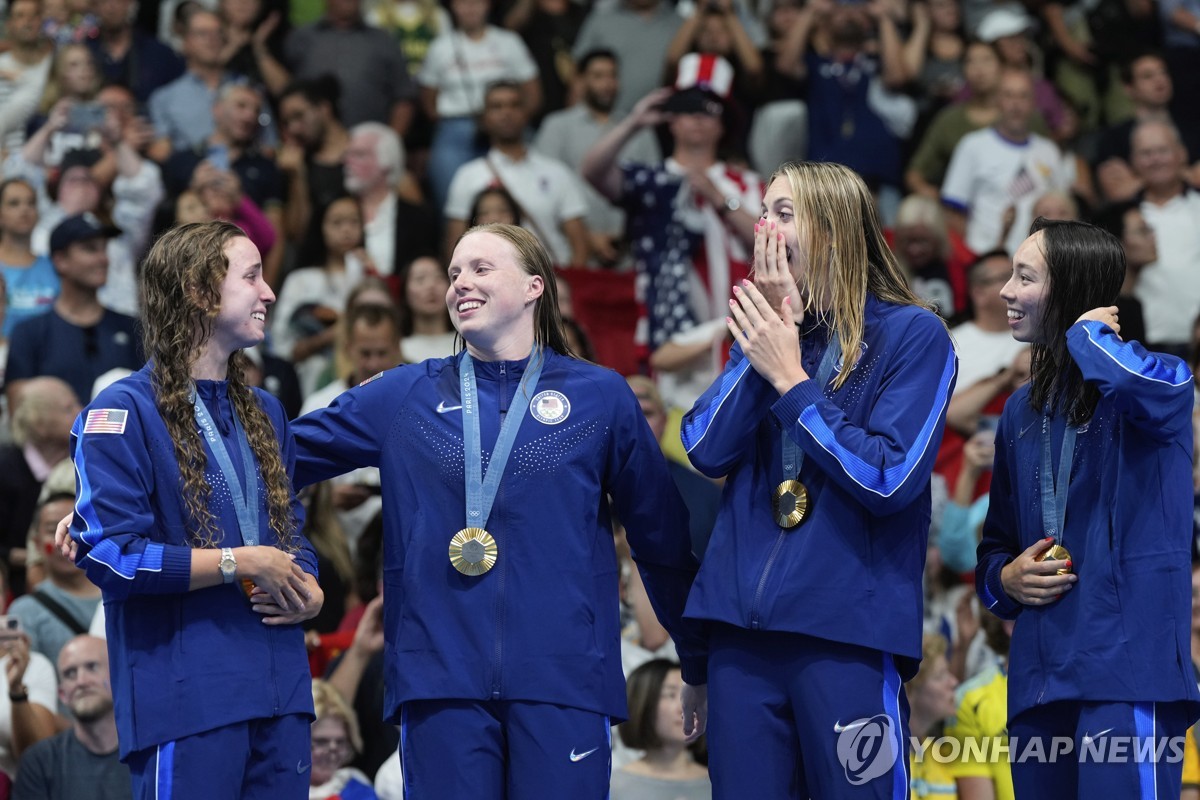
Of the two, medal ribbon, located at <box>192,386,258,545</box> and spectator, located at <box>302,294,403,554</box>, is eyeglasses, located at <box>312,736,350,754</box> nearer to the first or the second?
spectator, located at <box>302,294,403,554</box>

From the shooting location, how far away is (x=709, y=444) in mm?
5043

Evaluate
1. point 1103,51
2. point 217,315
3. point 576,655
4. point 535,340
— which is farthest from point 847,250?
point 1103,51

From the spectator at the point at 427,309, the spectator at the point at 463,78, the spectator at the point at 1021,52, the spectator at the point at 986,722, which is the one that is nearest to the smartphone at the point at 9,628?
the spectator at the point at 427,309

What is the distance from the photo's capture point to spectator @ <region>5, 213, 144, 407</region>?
31.7 feet

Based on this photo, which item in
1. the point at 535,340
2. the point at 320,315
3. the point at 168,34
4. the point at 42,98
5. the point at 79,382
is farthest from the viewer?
the point at 168,34

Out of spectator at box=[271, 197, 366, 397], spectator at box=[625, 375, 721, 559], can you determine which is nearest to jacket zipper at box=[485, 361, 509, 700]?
spectator at box=[625, 375, 721, 559]

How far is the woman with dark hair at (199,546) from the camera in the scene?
4.87 m

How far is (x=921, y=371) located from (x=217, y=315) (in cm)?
204

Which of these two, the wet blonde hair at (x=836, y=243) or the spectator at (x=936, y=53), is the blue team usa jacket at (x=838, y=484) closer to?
the wet blonde hair at (x=836, y=243)

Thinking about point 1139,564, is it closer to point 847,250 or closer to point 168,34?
point 847,250

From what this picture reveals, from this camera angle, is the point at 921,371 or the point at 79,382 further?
the point at 79,382

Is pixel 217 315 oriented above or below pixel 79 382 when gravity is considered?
above

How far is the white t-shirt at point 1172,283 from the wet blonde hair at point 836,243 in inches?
254

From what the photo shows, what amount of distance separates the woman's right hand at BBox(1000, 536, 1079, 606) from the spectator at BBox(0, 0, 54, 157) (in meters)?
8.87
